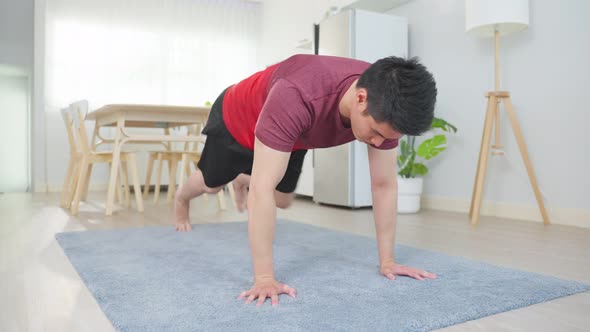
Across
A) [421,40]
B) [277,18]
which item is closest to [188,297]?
[421,40]

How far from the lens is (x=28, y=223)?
267cm

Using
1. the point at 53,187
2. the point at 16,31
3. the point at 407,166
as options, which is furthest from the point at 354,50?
the point at 16,31

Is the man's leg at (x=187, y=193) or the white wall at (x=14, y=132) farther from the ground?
the white wall at (x=14, y=132)

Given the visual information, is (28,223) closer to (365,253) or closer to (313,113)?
(365,253)

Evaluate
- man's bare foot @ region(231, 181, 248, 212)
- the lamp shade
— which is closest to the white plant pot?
the lamp shade

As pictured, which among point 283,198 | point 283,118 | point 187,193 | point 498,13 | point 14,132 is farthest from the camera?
point 14,132

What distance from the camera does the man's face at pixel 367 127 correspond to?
3.47 feet

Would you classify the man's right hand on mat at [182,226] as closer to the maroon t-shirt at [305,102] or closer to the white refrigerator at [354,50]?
the maroon t-shirt at [305,102]

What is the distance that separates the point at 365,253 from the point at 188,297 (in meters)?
0.77

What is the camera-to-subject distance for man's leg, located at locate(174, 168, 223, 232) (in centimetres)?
203

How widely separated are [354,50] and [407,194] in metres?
1.08

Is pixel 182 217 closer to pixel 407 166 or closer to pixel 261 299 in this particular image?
pixel 261 299

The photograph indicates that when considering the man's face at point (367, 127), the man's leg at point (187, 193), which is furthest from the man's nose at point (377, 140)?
the man's leg at point (187, 193)

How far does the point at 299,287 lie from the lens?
129 cm
